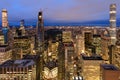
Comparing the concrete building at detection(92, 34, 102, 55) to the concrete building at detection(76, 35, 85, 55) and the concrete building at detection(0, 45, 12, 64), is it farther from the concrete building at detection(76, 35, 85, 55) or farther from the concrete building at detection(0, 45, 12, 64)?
the concrete building at detection(0, 45, 12, 64)

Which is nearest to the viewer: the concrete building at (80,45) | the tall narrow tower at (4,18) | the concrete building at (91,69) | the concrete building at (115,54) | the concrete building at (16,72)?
the concrete building at (16,72)

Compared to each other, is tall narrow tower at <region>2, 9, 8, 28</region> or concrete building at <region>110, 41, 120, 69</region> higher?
tall narrow tower at <region>2, 9, 8, 28</region>

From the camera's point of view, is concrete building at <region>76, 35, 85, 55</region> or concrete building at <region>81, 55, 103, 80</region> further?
concrete building at <region>76, 35, 85, 55</region>

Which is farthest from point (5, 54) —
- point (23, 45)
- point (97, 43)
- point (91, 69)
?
point (97, 43)

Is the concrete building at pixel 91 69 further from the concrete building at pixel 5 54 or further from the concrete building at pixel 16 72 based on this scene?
the concrete building at pixel 5 54

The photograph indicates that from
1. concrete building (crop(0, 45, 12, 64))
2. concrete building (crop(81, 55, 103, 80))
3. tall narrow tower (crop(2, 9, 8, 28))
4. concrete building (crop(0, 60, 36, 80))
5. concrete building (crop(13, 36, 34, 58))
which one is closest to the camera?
concrete building (crop(0, 60, 36, 80))

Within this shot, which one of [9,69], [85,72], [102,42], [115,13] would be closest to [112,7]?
[115,13]

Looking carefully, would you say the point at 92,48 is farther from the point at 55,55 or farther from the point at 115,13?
the point at 115,13

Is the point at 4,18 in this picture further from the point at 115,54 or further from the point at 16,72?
the point at 16,72

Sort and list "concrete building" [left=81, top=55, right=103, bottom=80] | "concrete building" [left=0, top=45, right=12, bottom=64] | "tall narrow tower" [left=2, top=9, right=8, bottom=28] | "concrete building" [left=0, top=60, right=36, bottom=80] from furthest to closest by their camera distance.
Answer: "tall narrow tower" [left=2, top=9, right=8, bottom=28] → "concrete building" [left=0, top=45, right=12, bottom=64] → "concrete building" [left=81, top=55, right=103, bottom=80] → "concrete building" [left=0, top=60, right=36, bottom=80]

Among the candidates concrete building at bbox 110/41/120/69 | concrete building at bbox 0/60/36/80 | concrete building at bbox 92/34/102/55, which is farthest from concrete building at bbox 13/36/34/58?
concrete building at bbox 0/60/36/80

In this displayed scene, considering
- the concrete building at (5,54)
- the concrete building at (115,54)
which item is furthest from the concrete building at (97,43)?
the concrete building at (5,54)
